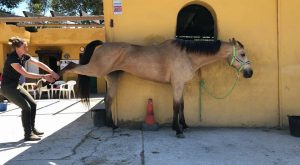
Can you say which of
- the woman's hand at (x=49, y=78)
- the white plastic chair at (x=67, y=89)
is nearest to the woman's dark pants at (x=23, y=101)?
the woman's hand at (x=49, y=78)

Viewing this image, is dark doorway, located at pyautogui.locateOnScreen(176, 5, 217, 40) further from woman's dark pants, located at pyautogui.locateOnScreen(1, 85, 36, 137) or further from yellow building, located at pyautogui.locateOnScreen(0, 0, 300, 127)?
woman's dark pants, located at pyautogui.locateOnScreen(1, 85, 36, 137)

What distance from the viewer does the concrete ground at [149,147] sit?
489 cm

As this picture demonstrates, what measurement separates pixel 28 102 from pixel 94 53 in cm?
154

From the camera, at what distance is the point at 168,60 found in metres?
6.61

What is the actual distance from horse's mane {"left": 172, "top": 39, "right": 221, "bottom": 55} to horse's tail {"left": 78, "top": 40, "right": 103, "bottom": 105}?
1615 millimetres

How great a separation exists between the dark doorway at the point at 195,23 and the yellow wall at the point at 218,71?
448mm

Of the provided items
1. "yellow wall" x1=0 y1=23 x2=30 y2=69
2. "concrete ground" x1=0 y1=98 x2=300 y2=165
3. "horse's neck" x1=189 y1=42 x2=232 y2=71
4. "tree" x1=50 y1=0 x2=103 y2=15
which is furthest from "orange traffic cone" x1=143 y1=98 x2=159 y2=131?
"tree" x1=50 y1=0 x2=103 y2=15

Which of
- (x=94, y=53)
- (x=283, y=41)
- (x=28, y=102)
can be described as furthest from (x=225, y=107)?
(x=28, y=102)

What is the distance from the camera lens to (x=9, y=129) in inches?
297

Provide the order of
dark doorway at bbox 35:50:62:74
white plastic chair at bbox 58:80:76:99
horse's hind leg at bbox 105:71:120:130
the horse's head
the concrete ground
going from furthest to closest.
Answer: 1. dark doorway at bbox 35:50:62:74
2. white plastic chair at bbox 58:80:76:99
3. horse's hind leg at bbox 105:71:120:130
4. the horse's head
5. the concrete ground

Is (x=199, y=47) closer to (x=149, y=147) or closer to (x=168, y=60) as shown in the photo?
(x=168, y=60)

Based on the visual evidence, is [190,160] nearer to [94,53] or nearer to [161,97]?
[161,97]

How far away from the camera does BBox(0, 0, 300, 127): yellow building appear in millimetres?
7066

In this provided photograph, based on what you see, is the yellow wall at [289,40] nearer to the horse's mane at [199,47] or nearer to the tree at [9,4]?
the horse's mane at [199,47]
